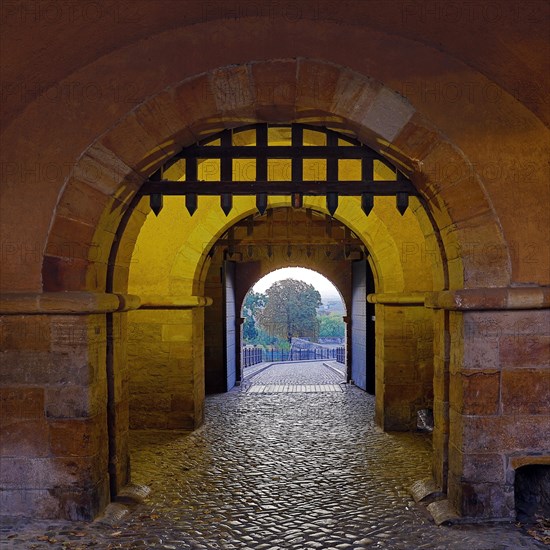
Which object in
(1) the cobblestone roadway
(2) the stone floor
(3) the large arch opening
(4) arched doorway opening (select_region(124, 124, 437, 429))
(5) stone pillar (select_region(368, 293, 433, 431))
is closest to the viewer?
(2) the stone floor

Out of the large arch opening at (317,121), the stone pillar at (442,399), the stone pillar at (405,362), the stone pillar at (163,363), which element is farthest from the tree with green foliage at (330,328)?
the large arch opening at (317,121)

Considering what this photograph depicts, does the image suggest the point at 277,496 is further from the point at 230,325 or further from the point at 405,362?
the point at 230,325

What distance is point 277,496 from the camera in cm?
431

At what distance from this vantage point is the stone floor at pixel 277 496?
341 centimetres

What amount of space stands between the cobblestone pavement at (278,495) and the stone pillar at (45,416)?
19 cm

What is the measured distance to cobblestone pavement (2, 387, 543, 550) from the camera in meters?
3.41

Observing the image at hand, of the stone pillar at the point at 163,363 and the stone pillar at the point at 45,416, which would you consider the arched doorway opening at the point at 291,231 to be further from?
the stone pillar at the point at 45,416

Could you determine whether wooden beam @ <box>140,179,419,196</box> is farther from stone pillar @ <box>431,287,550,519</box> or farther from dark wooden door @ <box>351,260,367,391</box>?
dark wooden door @ <box>351,260,367,391</box>

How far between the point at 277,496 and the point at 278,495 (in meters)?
0.03

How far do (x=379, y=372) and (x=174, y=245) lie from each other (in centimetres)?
331

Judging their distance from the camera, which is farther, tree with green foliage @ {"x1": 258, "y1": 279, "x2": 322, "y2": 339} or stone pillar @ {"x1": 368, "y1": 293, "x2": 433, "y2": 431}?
tree with green foliage @ {"x1": 258, "y1": 279, "x2": 322, "y2": 339}

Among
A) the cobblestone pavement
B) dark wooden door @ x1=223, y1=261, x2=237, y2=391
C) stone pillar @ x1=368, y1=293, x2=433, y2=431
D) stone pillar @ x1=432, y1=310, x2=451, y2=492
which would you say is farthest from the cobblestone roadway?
stone pillar @ x1=432, y1=310, x2=451, y2=492

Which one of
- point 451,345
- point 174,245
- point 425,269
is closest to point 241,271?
point 174,245

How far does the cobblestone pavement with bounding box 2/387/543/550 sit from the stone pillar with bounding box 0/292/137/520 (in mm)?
193
